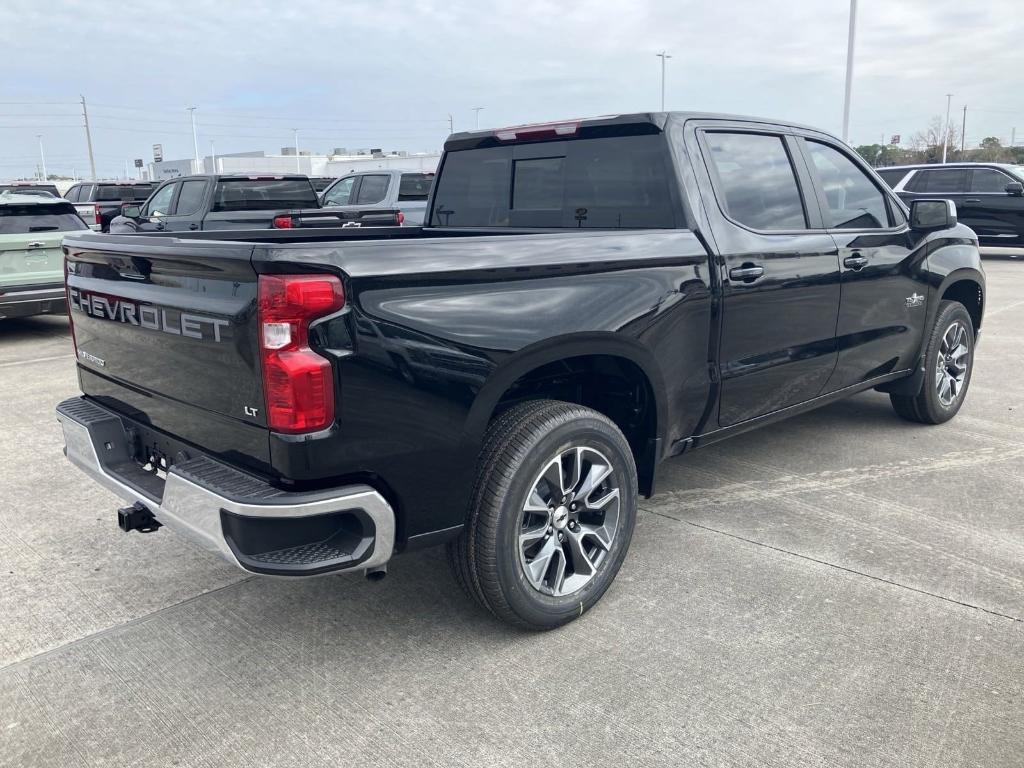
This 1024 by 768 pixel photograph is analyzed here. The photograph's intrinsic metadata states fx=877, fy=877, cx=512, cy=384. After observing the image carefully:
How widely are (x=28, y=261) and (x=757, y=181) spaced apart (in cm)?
778

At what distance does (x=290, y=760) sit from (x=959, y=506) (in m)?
3.42

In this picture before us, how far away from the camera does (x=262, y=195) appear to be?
1270 centimetres

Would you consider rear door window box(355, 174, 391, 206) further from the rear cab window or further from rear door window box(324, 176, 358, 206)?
the rear cab window

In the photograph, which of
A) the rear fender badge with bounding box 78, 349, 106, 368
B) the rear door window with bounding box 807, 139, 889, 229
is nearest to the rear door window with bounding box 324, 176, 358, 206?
the rear door window with bounding box 807, 139, 889, 229

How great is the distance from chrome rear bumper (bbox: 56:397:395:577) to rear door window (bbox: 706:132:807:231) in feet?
7.11

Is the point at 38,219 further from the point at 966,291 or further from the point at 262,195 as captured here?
the point at 966,291

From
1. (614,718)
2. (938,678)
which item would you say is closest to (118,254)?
(614,718)

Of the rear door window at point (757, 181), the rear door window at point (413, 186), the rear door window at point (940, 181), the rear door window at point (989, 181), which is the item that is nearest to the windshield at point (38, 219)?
the rear door window at point (413, 186)

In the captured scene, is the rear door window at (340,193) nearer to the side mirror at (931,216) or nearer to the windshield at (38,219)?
the windshield at (38,219)

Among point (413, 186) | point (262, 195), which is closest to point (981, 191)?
point (413, 186)

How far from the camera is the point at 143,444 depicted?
324 centimetres

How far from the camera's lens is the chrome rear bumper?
249 cm

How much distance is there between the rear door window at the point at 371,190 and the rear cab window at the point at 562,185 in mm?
10029

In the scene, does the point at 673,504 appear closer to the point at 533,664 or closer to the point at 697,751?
the point at 533,664
